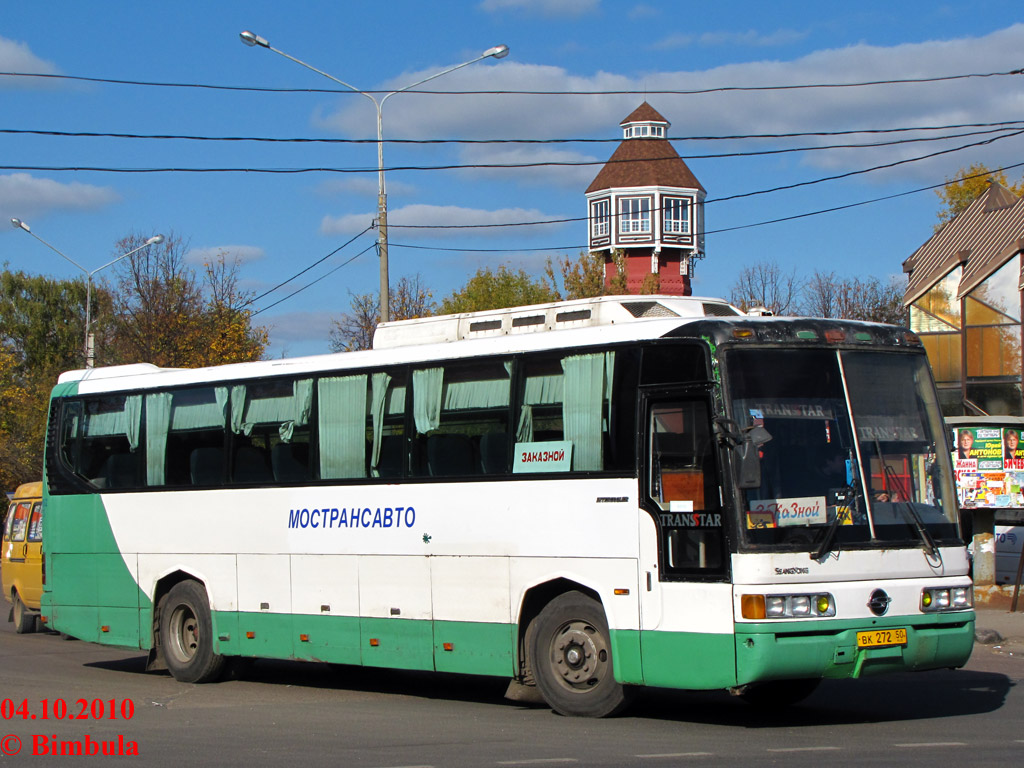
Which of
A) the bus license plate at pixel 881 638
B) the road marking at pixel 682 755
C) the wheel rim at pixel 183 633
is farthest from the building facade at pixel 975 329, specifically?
the road marking at pixel 682 755

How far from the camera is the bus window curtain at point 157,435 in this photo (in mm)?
14789

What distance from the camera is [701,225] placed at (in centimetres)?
8606

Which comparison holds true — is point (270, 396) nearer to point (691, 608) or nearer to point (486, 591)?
point (486, 591)

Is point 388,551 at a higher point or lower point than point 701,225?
lower

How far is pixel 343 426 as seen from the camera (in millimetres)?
12859

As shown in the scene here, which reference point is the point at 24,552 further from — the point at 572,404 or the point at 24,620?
the point at 572,404

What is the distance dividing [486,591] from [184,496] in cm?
458

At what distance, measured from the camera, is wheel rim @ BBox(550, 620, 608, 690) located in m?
10.6

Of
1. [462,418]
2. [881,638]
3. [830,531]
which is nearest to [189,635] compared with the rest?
[462,418]

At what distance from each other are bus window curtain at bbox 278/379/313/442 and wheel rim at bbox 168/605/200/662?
267 cm

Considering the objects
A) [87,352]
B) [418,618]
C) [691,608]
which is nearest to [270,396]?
[418,618]

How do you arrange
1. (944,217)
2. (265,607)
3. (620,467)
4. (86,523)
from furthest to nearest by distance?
1. (944,217)
2. (86,523)
3. (265,607)
4. (620,467)

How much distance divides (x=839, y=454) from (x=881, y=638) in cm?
140

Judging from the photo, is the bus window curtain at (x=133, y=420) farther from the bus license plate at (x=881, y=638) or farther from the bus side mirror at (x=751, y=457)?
the bus license plate at (x=881, y=638)
